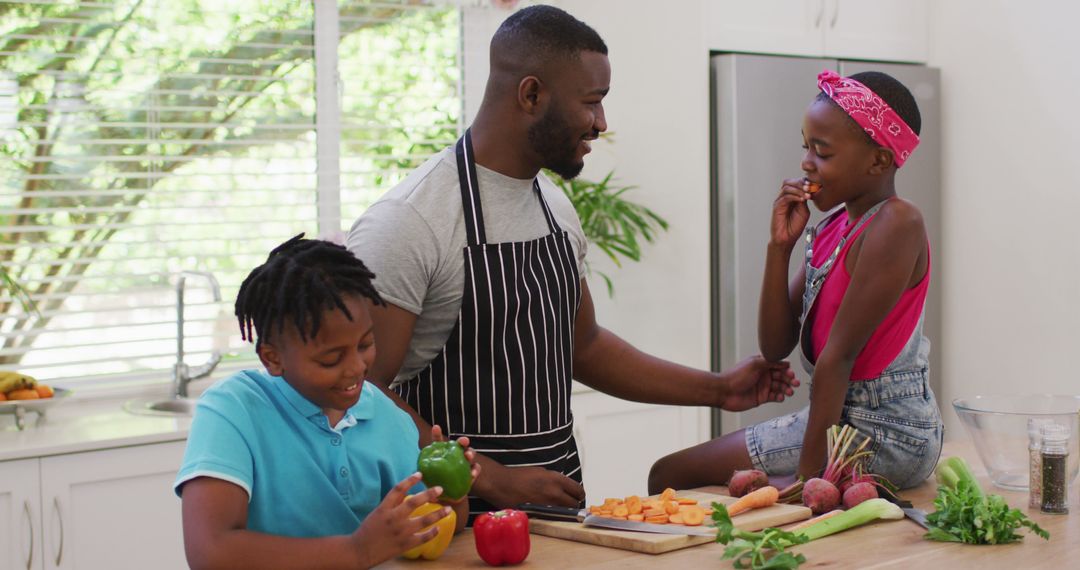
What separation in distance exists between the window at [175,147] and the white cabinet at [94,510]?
59cm

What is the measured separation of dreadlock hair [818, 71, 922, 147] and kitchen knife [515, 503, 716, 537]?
2.47 feet

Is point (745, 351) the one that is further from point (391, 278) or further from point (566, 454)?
point (391, 278)

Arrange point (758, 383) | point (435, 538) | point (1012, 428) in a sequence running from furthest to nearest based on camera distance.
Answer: point (758, 383), point (1012, 428), point (435, 538)

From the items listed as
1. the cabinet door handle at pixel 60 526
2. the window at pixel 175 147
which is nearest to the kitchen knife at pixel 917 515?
the cabinet door handle at pixel 60 526

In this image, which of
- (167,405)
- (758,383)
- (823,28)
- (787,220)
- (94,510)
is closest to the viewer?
(787,220)

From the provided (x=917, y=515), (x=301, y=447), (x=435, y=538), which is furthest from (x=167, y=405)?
(x=917, y=515)

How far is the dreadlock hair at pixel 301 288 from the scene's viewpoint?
1.44 m

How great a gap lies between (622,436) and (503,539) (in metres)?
→ 2.08

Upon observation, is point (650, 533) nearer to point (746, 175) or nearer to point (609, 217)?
point (609, 217)

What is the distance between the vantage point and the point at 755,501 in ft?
5.57

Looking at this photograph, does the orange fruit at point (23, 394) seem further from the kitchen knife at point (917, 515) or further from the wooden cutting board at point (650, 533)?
the kitchen knife at point (917, 515)

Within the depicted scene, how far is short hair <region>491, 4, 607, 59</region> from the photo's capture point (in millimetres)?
1883

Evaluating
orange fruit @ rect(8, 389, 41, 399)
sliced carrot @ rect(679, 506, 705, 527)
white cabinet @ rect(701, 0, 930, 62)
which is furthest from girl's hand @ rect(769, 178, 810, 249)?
orange fruit @ rect(8, 389, 41, 399)

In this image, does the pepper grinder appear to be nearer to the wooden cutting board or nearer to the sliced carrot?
the wooden cutting board
